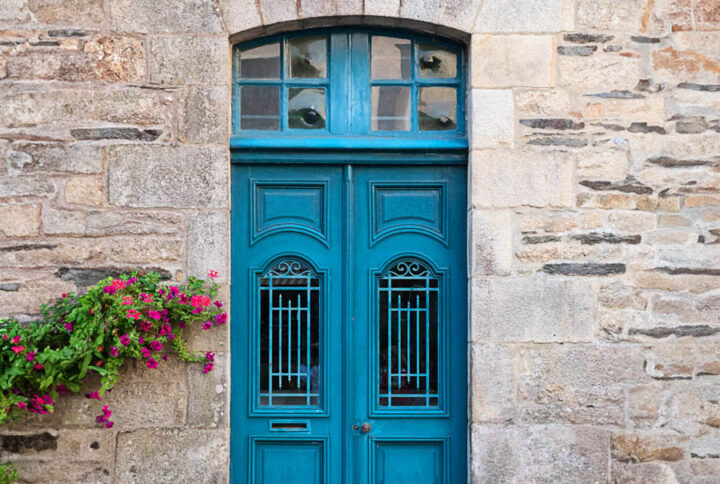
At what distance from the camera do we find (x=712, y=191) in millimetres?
3648

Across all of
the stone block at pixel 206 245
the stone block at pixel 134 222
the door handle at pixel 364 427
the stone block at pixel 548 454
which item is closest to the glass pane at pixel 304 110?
the stone block at pixel 206 245

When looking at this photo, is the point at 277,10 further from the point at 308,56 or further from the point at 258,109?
the point at 258,109

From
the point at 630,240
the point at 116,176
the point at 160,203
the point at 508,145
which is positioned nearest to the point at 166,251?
the point at 160,203

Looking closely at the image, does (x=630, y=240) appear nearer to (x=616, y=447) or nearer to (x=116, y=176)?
(x=616, y=447)

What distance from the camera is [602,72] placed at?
3.66 m

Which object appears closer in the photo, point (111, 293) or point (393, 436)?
point (111, 293)

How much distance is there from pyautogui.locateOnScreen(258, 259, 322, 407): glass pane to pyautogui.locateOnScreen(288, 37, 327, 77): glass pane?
106cm

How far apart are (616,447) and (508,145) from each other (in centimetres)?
166

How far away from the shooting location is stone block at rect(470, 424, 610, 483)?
3574 mm

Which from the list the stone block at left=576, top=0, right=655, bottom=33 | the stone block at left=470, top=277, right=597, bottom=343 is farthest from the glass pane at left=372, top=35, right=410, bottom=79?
the stone block at left=470, top=277, right=597, bottom=343

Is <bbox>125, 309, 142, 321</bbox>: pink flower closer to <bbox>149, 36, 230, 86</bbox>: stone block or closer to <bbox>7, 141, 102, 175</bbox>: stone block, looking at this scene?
<bbox>7, 141, 102, 175</bbox>: stone block

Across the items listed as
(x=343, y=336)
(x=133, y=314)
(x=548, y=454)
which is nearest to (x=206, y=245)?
(x=133, y=314)

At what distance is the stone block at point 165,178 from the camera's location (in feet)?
11.8

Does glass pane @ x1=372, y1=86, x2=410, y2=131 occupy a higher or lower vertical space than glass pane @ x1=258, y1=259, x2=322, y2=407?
higher
